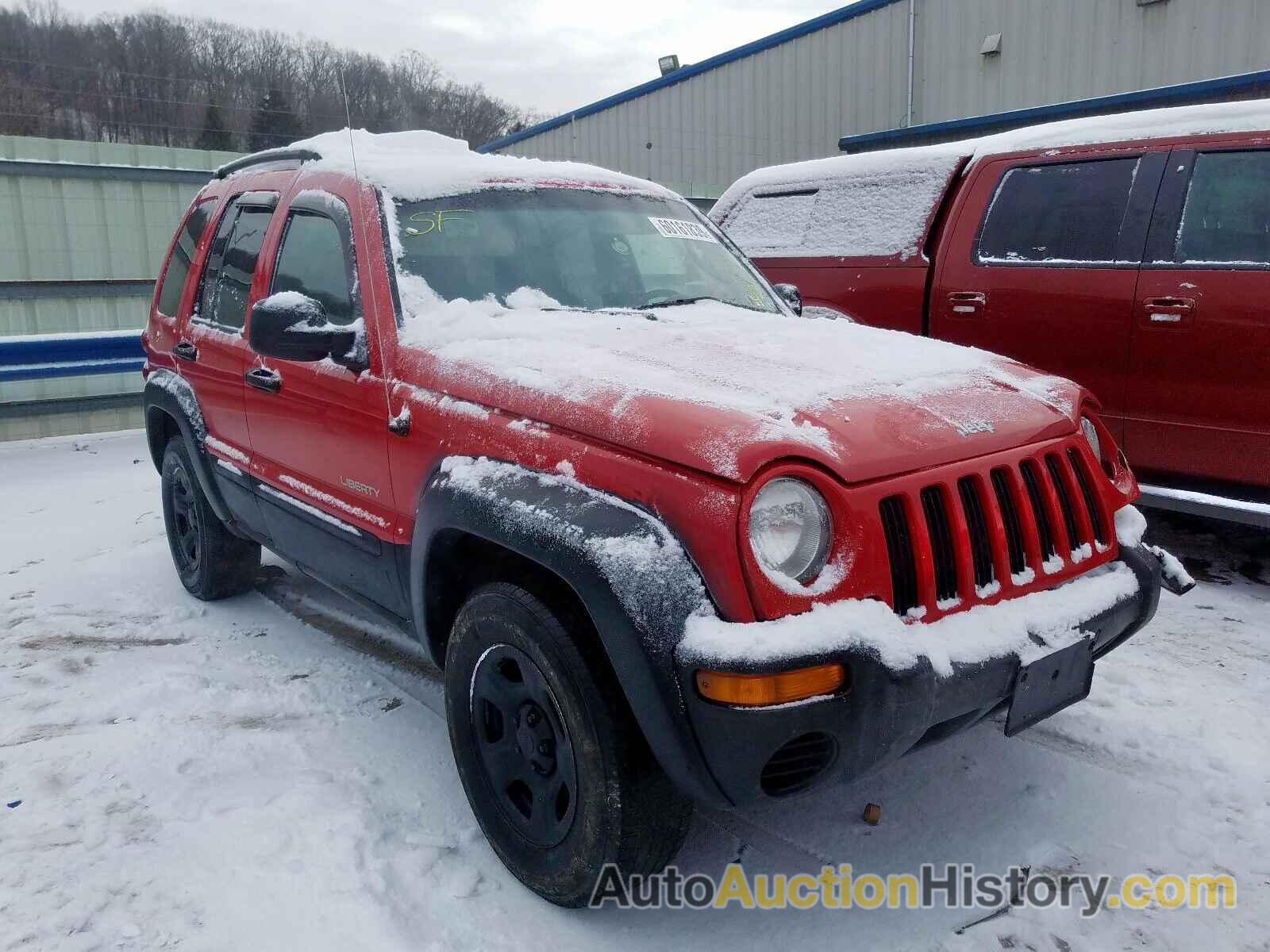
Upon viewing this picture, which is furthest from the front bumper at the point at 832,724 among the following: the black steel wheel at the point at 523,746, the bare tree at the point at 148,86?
the bare tree at the point at 148,86

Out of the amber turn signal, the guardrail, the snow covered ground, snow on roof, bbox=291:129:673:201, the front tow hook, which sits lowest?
the snow covered ground

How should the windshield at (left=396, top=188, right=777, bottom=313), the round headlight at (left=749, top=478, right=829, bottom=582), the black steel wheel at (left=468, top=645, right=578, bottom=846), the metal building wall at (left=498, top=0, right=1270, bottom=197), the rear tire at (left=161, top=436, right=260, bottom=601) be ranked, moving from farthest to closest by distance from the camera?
the metal building wall at (left=498, top=0, right=1270, bottom=197) < the rear tire at (left=161, top=436, right=260, bottom=601) < the windshield at (left=396, top=188, right=777, bottom=313) < the black steel wheel at (left=468, top=645, right=578, bottom=846) < the round headlight at (left=749, top=478, right=829, bottom=582)

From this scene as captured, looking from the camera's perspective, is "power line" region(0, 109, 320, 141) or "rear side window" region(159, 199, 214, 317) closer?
"rear side window" region(159, 199, 214, 317)

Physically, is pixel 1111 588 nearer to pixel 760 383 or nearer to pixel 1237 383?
pixel 760 383

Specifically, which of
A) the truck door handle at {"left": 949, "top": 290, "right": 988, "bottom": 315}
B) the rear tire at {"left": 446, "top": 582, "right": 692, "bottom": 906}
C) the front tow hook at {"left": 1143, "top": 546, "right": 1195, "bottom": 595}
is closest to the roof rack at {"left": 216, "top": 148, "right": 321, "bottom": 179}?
the rear tire at {"left": 446, "top": 582, "right": 692, "bottom": 906}

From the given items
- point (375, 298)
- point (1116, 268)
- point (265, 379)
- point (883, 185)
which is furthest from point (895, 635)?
point (883, 185)

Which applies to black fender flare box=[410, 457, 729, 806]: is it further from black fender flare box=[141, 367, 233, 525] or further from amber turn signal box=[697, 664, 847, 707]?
black fender flare box=[141, 367, 233, 525]

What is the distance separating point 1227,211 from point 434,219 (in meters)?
3.44

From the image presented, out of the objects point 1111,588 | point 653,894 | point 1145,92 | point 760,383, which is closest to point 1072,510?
point 1111,588

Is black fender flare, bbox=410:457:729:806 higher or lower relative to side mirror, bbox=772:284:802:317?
lower

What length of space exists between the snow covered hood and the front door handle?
2.50 ft

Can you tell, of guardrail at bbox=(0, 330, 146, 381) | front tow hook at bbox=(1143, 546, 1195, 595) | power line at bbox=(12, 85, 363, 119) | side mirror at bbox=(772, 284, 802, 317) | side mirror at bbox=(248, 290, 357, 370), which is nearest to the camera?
front tow hook at bbox=(1143, 546, 1195, 595)

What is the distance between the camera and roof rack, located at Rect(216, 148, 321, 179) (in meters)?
3.81

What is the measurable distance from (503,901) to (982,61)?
12.8 metres
